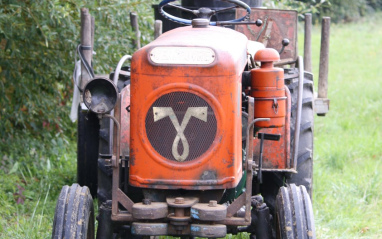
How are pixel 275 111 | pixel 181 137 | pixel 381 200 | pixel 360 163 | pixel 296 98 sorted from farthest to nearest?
pixel 360 163
pixel 381 200
pixel 296 98
pixel 275 111
pixel 181 137

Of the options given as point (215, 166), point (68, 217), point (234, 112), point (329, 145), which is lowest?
point (329, 145)

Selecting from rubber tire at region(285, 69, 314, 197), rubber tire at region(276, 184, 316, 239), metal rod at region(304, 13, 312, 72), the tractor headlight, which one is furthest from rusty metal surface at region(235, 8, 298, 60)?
the tractor headlight

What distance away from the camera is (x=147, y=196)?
151 inches

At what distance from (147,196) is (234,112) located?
67 centimetres

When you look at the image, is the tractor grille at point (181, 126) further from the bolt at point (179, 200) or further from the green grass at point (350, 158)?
the green grass at point (350, 158)

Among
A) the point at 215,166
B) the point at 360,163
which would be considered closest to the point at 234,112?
the point at 215,166

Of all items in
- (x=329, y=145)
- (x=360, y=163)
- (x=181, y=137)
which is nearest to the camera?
(x=181, y=137)

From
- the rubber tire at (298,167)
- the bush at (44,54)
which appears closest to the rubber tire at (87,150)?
the bush at (44,54)

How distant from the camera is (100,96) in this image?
12.6ft

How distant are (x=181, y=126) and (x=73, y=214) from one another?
75cm

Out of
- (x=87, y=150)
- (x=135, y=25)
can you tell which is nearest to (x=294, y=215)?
(x=87, y=150)

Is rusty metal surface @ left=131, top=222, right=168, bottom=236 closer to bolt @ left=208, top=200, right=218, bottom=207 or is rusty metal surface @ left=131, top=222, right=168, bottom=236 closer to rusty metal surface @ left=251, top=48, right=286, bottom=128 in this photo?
bolt @ left=208, top=200, right=218, bottom=207

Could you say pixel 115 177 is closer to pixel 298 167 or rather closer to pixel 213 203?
pixel 213 203

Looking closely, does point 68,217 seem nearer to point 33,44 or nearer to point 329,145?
point 33,44
